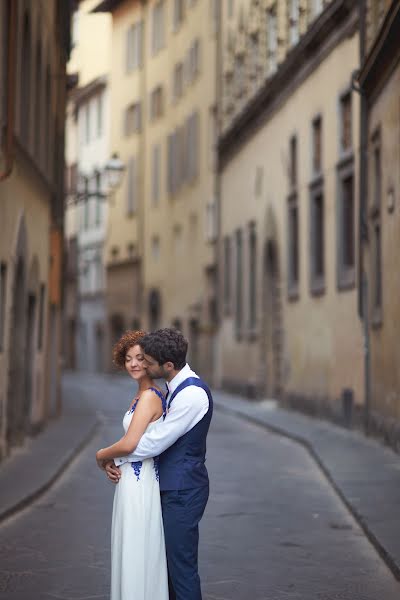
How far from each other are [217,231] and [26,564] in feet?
105

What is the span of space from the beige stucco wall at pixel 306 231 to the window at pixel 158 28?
1508 centimetres

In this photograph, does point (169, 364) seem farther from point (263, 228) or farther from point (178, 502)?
point (263, 228)

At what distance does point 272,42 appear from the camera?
33.0 m

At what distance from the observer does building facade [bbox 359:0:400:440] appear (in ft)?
59.4

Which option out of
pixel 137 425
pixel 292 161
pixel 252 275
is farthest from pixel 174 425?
pixel 252 275

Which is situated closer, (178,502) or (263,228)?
(178,502)

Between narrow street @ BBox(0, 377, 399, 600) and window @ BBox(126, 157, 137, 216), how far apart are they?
3753 centimetres

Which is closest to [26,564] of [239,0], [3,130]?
[3,130]

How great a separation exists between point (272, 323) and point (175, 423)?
2633 centimetres

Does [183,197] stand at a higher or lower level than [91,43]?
lower

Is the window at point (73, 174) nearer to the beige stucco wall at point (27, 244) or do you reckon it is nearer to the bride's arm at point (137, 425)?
the beige stucco wall at point (27, 244)

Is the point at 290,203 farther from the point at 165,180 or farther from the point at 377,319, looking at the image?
the point at 165,180

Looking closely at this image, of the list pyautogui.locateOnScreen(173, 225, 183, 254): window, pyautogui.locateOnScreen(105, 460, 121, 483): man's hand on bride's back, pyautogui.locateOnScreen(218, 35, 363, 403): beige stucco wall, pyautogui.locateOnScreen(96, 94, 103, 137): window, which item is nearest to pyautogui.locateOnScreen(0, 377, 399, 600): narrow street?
pyautogui.locateOnScreen(105, 460, 121, 483): man's hand on bride's back

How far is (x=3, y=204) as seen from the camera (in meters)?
16.3
